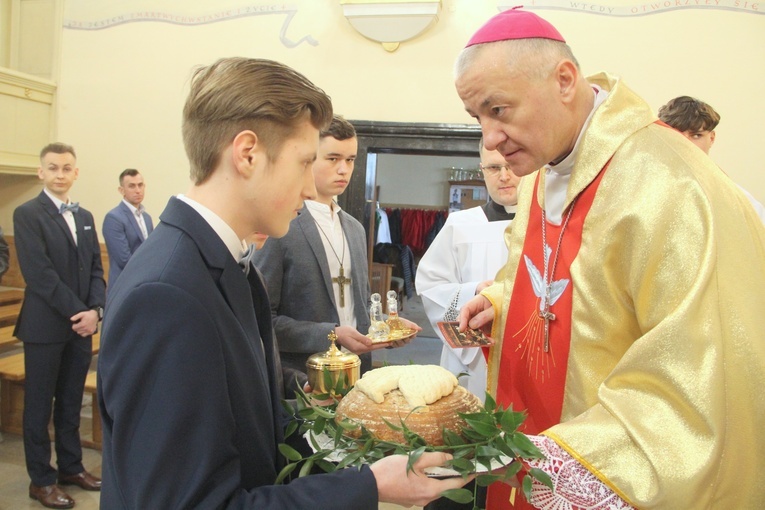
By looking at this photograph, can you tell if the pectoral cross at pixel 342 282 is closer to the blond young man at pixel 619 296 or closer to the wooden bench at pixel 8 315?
the blond young man at pixel 619 296

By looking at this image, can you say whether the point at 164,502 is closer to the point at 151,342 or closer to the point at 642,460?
the point at 151,342

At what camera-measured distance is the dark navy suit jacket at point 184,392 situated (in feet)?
3.38

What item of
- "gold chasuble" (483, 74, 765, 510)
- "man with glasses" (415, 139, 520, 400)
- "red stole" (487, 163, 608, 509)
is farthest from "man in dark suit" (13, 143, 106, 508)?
"gold chasuble" (483, 74, 765, 510)

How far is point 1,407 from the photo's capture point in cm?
509

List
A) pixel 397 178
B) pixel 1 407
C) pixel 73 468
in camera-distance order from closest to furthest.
Result: pixel 73 468 < pixel 1 407 < pixel 397 178

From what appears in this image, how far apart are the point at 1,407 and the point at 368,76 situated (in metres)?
4.26

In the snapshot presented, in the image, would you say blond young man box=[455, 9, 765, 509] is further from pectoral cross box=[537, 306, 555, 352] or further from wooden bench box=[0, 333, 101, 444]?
wooden bench box=[0, 333, 101, 444]

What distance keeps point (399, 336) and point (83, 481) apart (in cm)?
276

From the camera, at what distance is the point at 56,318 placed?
4043mm

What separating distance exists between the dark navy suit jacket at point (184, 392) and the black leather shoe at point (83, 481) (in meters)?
3.36

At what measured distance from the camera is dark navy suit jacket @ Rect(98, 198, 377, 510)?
1031 mm

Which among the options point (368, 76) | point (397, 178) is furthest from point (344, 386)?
point (397, 178)

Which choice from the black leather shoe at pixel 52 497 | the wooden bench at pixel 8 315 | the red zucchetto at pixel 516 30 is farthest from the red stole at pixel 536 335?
the wooden bench at pixel 8 315

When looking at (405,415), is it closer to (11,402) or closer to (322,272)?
(322,272)
